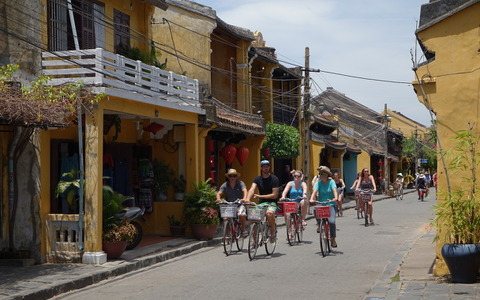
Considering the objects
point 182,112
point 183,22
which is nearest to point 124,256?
point 182,112

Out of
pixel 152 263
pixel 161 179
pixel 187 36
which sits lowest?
pixel 152 263

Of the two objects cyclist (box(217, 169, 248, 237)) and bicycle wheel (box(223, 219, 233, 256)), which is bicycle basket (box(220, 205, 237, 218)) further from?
cyclist (box(217, 169, 248, 237))

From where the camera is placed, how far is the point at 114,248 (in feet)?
44.5

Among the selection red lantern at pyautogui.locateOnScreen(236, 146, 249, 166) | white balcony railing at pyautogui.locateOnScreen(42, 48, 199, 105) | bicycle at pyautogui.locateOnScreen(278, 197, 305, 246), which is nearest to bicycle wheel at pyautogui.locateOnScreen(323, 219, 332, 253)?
bicycle at pyautogui.locateOnScreen(278, 197, 305, 246)

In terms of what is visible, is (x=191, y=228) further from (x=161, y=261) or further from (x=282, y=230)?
(x=282, y=230)

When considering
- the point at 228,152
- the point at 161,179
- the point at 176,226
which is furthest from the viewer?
the point at 228,152

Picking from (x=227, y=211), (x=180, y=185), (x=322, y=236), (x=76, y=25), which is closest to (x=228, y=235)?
(x=227, y=211)

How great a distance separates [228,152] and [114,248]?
1032 cm

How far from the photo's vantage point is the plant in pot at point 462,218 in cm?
968

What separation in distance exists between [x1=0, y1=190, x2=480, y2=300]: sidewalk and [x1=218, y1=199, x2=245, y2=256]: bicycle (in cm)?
131

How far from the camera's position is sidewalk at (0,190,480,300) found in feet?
31.1

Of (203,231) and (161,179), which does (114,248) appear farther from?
(161,179)

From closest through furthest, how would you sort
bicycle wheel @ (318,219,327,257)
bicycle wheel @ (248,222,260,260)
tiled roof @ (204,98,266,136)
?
bicycle wheel @ (248,222,260,260) < bicycle wheel @ (318,219,327,257) < tiled roof @ (204,98,266,136)

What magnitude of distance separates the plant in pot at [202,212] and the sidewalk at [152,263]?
1447 millimetres
